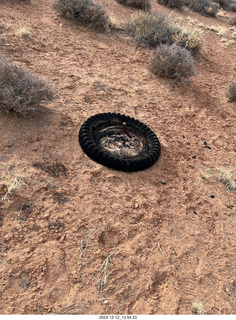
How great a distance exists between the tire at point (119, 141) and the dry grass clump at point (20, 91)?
907mm

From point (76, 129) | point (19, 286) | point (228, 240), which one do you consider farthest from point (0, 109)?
point (228, 240)

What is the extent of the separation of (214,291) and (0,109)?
3.72 metres

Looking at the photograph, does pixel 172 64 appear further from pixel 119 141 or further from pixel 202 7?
pixel 202 7

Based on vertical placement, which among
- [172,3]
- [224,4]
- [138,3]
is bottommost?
[138,3]

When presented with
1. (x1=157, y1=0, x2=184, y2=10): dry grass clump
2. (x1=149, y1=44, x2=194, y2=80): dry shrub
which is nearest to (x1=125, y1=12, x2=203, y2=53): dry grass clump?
(x1=149, y1=44, x2=194, y2=80): dry shrub

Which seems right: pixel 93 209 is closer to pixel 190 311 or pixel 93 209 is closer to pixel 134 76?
pixel 190 311

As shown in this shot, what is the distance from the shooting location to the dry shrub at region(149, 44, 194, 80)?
5922 millimetres

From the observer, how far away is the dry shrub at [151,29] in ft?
24.8

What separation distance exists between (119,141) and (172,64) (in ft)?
10.5

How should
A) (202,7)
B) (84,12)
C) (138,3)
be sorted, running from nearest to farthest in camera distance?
(84,12)
(138,3)
(202,7)

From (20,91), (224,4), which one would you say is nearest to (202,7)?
(224,4)

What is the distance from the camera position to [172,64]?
19.4 feet
